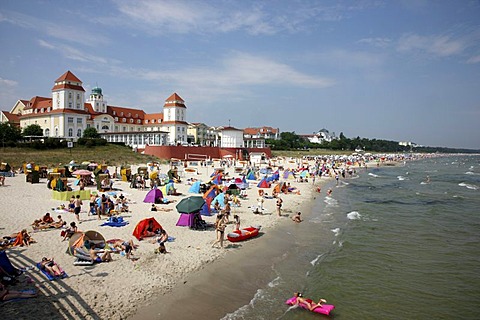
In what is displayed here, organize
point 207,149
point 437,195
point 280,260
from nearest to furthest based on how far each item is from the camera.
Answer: point 280,260
point 437,195
point 207,149

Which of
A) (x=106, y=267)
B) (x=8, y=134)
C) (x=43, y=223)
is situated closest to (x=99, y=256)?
(x=106, y=267)

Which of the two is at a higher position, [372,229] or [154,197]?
[154,197]

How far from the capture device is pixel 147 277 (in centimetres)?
959

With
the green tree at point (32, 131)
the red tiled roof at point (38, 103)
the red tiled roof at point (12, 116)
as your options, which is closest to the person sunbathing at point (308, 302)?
the green tree at point (32, 131)

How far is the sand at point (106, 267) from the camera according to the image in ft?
25.2

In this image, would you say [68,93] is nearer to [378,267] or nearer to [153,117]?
[153,117]

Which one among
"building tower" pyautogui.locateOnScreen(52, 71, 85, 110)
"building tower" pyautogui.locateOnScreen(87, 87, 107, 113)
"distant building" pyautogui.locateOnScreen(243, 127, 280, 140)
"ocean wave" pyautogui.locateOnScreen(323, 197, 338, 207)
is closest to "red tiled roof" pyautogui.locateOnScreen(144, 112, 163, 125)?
"building tower" pyautogui.locateOnScreen(87, 87, 107, 113)

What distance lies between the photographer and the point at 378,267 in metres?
12.0

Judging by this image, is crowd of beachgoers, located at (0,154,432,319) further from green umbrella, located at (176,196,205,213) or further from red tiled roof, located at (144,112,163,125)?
red tiled roof, located at (144,112,163,125)

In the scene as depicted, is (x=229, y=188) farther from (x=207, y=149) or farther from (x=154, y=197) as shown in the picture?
(x=207, y=149)

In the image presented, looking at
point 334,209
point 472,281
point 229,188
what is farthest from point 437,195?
point 472,281

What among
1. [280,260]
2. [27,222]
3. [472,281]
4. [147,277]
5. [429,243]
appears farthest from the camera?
[429,243]

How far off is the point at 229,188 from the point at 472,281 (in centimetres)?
1516

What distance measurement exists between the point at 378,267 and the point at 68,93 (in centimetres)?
6112
